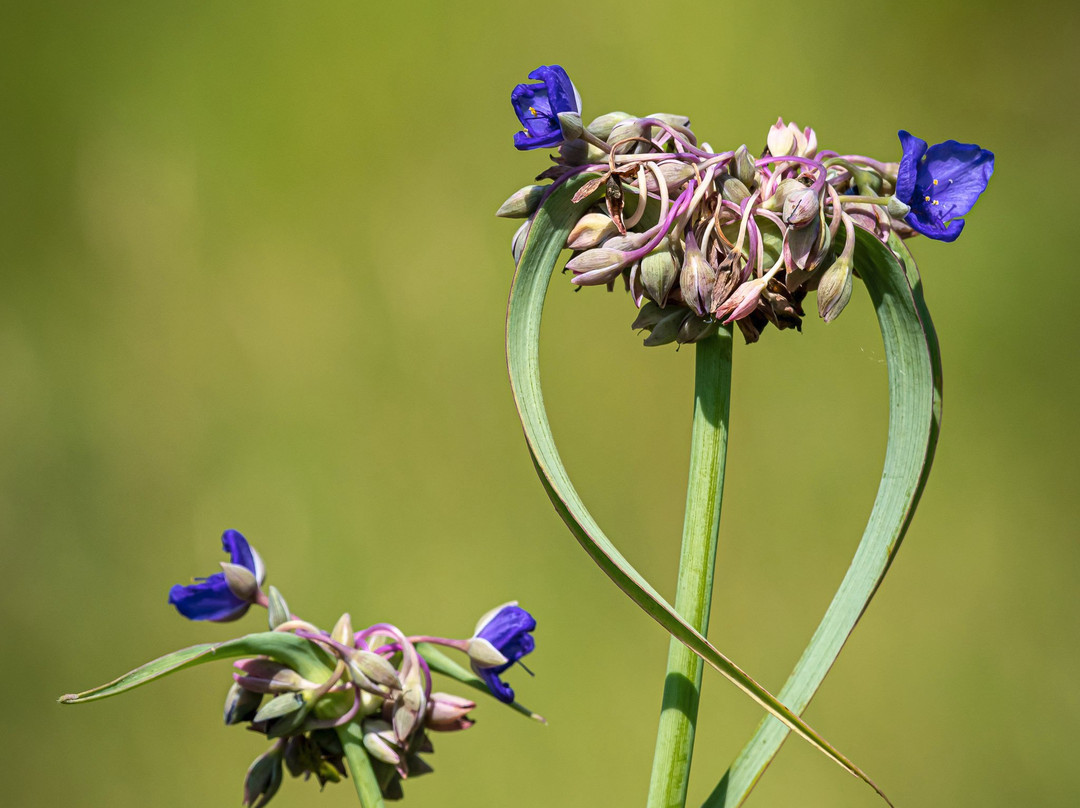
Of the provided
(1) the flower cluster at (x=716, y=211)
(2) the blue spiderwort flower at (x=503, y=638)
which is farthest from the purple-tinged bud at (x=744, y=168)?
(2) the blue spiderwort flower at (x=503, y=638)

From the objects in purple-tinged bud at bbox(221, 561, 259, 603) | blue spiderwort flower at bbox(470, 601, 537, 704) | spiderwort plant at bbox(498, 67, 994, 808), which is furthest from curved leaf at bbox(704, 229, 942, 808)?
purple-tinged bud at bbox(221, 561, 259, 603)

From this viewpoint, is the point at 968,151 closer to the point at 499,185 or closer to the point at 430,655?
the point at 430,655

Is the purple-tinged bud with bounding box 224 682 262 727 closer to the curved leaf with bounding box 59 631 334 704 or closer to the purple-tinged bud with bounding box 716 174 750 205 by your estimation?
the curved leaf with bounding box 59 631 334 704

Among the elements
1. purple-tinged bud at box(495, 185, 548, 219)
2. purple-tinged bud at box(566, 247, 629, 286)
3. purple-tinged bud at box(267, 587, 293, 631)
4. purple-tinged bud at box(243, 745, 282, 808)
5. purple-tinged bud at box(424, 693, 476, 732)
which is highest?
purple-tinged bud at box(495, 185, 548, 219)

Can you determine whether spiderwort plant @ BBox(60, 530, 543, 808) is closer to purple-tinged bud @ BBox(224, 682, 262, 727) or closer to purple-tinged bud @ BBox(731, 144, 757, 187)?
purple-tinged bud @ BBox(224, 682, 262, 727)

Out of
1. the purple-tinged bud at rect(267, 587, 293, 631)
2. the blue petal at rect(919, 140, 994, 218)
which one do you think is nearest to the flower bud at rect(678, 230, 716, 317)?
the blue petal at rect(919, 140, 994, 218)

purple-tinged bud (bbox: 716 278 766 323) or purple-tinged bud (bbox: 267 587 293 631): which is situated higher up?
purple-tinged bud (bbox: 716 278 766 323)

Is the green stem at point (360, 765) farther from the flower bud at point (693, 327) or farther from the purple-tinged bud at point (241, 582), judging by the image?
the flower bud at point (693, 327)
